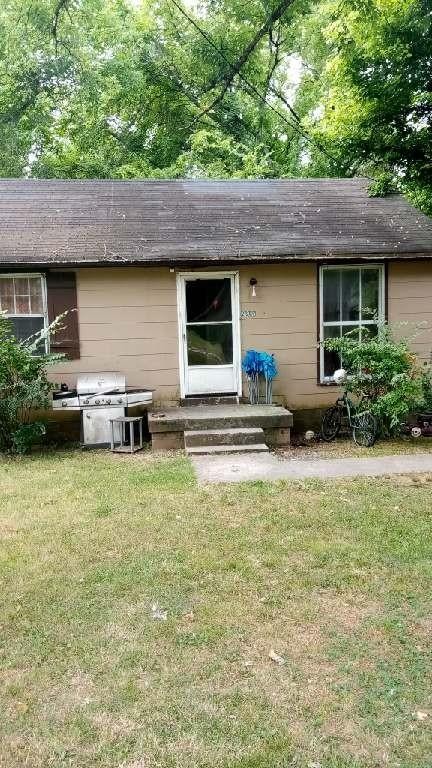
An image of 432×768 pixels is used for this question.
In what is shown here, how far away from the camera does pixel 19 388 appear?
7867 millimetres

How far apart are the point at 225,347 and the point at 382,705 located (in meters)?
6.99

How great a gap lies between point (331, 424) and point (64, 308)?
4.31 m

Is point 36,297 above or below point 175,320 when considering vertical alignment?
above

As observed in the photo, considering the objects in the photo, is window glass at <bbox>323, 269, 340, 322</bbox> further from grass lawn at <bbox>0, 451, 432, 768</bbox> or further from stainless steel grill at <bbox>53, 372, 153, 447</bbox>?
grass lawn at <bbox>0, 451, 432, 768</bbox>

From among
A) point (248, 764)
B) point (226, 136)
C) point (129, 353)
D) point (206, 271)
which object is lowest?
point (248, 764)

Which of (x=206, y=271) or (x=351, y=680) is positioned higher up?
(x=206, y=271)

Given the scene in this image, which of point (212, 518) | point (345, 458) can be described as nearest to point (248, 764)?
point (212, 518)

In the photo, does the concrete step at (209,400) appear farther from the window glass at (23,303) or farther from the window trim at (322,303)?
the window glass at (23,303)

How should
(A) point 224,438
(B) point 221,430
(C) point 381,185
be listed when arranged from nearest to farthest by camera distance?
(A) point 224,438
(B) point 221,430
(C) point 381,185

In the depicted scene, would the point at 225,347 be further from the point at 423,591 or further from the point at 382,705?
the point at 382,705

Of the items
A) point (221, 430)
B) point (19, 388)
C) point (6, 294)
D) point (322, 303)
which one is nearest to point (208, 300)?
point (322, 303)

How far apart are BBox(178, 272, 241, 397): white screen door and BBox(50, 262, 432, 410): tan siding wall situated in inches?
6.0

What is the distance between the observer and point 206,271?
9070mm

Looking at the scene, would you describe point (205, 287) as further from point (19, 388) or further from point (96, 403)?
point (19, 388)
